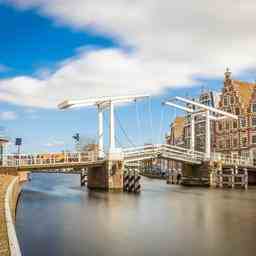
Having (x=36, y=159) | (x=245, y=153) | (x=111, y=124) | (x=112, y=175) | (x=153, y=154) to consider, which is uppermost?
(x=111, y=124)

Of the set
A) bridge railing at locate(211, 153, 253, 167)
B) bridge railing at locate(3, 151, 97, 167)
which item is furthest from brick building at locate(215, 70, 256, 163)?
bridge railing at locate(3, 151, 97, 167)

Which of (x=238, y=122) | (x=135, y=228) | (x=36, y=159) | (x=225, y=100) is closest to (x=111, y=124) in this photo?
(x=36, y=159)

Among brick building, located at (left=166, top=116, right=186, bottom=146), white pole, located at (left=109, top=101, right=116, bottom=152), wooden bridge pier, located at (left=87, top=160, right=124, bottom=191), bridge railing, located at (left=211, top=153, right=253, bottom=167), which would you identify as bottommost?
wooden bridge pier, located at (left=87, top=160, right=124, bottom=191)

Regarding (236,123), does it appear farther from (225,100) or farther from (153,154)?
(153,154)

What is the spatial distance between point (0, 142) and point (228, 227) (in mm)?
19759

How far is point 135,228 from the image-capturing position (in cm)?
1496

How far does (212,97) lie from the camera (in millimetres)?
57656

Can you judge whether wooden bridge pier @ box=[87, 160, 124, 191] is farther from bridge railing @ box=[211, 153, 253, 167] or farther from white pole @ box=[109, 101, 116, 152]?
bridge railing @ box=[211, 153, 253, 167]

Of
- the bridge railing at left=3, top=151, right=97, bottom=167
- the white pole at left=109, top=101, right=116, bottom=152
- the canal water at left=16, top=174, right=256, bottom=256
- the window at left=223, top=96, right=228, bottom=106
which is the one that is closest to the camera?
the canal water at left=16, top=174, right=256, bottom=256

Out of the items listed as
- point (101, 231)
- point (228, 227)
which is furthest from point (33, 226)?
point (228, 227)

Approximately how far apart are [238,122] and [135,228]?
119 ft

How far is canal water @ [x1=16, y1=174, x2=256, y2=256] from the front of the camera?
449 inches

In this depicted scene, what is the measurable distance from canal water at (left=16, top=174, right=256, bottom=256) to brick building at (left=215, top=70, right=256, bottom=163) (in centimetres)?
2444

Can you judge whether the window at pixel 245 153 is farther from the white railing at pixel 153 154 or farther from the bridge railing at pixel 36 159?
the bridge railing at pixel 36 159
